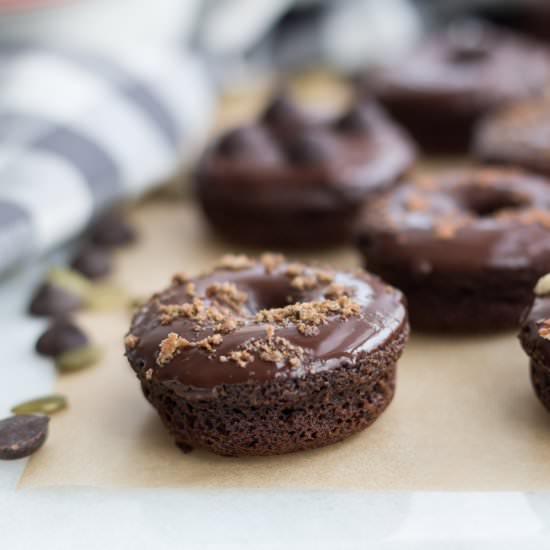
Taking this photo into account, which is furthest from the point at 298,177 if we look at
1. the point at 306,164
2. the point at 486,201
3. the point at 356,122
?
the point at 486,201

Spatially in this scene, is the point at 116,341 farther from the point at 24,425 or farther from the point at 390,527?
the point at 390,527

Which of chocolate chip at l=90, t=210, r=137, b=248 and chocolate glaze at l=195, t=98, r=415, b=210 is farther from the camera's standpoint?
chocolate chip at l=90, t=210, r=137, b=248

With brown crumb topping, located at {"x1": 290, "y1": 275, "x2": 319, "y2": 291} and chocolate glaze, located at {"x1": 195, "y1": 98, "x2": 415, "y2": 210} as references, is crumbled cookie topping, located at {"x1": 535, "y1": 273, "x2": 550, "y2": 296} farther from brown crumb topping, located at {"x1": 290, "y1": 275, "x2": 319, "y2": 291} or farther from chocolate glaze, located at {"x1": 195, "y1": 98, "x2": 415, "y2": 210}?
chocolate glaze, located at {"x1": 195, "y1": 98, "x2": 415, "y2": 210}

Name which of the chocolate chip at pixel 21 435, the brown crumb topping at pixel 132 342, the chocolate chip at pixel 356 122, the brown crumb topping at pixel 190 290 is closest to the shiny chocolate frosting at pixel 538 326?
the brown crumb topping at pixel 190 290

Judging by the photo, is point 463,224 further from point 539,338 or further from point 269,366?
point 269,366

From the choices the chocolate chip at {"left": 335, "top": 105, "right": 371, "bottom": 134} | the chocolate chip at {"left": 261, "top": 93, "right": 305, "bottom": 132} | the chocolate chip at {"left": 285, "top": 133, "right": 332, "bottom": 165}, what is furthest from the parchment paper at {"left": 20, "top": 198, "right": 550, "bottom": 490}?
the chocolate chip at {"left": 261, "top": 93, "right": 305, "bottom": 132}

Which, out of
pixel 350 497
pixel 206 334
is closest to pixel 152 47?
pixel 206 334
